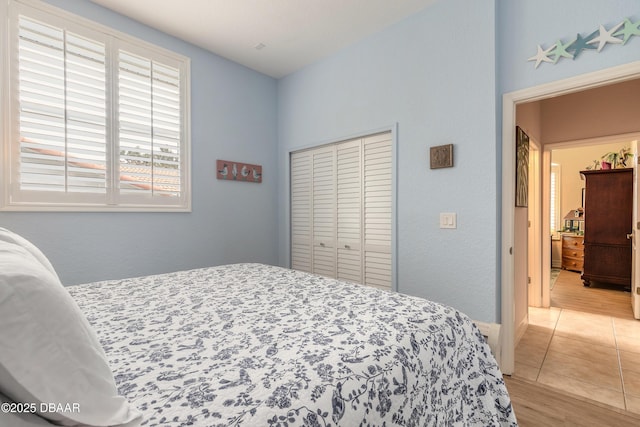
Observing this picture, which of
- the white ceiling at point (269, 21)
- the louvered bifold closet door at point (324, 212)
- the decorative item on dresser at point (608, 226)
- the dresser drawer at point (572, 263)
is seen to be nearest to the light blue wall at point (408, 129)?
the white ceiling at point (269, 21)

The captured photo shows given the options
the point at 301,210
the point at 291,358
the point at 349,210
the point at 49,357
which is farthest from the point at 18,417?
the point at 301,210

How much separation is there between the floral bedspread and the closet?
130cm

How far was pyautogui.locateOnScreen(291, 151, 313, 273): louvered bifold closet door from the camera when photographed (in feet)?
11.3

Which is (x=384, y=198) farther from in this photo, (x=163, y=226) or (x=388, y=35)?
(x=163, y=226)

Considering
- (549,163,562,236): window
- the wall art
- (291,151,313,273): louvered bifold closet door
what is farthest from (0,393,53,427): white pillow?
(549,163,562,236): window

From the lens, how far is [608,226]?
172 inches

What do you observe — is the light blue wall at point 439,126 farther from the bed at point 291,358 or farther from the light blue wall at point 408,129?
the bed at point 291,358

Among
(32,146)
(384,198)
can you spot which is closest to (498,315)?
(384,198)

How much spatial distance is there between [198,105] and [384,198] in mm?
1972

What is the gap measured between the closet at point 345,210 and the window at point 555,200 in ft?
17.4

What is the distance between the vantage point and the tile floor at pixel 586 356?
200cm

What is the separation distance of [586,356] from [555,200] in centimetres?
488

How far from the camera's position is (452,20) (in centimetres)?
231

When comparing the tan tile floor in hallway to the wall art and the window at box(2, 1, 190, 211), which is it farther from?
the window at box(2, 1, 190, 211)
